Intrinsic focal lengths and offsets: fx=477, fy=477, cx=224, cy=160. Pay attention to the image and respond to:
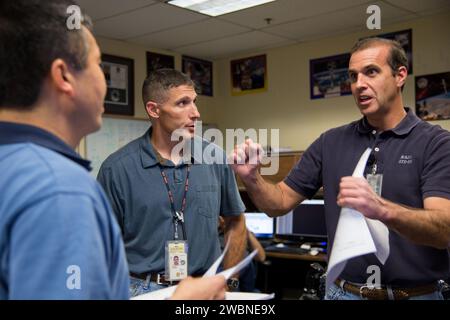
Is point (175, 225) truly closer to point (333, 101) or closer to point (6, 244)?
point (6, 244)

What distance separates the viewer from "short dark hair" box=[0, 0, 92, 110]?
0.79 meters

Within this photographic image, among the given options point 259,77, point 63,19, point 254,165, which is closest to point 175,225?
point 254,165

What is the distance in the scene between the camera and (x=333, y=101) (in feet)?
15.1

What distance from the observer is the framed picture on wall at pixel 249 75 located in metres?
5.09

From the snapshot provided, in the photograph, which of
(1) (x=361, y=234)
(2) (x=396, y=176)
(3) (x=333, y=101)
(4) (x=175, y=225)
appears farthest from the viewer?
(3) (x=333, y=101)

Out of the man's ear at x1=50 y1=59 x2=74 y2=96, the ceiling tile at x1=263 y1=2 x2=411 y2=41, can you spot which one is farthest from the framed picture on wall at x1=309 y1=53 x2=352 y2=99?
the man's ear at x1=50 y1=59 x2=74 y2=96

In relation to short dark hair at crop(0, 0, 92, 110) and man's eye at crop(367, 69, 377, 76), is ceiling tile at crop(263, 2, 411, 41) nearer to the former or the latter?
man's eye at crop(367, 69, 377, 76)

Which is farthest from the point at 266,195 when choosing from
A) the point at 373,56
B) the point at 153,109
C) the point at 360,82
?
the point at 153,109

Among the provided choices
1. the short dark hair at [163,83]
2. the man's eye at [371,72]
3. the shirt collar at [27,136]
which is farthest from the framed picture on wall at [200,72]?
the shirt collar at [27,136]

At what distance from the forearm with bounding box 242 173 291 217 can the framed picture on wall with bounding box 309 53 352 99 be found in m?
2.98

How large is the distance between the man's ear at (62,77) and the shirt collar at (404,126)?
3.78 feet

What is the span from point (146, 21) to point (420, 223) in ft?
10.4

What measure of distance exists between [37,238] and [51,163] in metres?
0.12

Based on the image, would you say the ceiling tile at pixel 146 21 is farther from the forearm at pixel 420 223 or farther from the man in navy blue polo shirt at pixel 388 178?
the forearm at pixel 420 223
